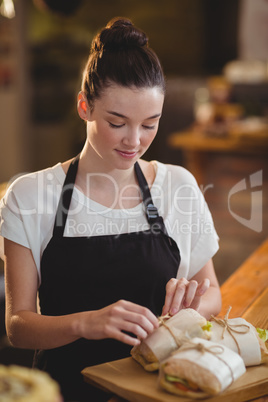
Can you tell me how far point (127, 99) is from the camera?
1467 mm

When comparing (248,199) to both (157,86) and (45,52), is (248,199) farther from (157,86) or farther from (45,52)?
(157,86)

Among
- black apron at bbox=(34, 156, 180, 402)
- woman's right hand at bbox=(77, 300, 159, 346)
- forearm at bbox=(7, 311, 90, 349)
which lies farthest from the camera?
black apron at bbox=(34, 156, 180, 402)

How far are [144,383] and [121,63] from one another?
0.82 metres

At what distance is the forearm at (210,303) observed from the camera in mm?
A: 1604

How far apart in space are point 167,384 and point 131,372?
14cm

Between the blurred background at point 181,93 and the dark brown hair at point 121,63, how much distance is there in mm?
1430

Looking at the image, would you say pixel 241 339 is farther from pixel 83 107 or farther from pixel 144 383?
A: pixel 83 107

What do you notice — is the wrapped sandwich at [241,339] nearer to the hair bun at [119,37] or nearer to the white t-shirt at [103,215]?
the white t-shirt at [103,215]

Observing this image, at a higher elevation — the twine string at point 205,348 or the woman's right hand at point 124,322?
the woman's right hand at point 124,322

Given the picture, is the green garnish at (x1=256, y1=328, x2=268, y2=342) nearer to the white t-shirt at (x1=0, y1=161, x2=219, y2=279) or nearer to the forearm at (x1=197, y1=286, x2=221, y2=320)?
the forearm at (x1=197, y1=286, x2=221, y2=320)

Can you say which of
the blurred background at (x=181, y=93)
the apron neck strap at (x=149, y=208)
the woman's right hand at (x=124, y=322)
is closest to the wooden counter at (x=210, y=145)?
the blurred background at (x=181, y=93)

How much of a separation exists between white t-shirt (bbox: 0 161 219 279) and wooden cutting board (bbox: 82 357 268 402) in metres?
0.45

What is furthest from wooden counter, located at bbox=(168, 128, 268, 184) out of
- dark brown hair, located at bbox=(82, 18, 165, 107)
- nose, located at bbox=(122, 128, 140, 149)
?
nose, located at bbox=(122, 128, 140, 149)

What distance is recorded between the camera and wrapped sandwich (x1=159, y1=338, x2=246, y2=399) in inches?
43.8
